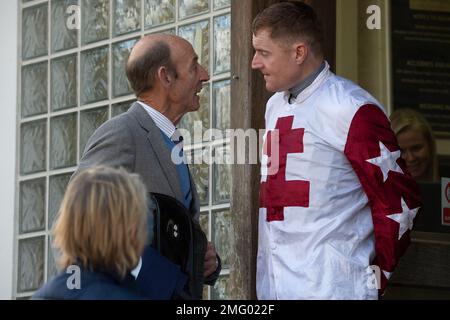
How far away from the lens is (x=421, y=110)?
7.52 metres

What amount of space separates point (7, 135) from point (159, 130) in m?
2.55

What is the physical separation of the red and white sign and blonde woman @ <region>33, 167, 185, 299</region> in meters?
2.99

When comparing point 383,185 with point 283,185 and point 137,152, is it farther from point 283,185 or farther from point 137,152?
point 137,152

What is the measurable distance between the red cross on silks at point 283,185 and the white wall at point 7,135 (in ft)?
8.14

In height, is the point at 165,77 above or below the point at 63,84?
below

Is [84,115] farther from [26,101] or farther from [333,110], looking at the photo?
[333,110]

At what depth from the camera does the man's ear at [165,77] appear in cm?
627

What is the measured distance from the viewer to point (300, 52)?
20.3 ft
